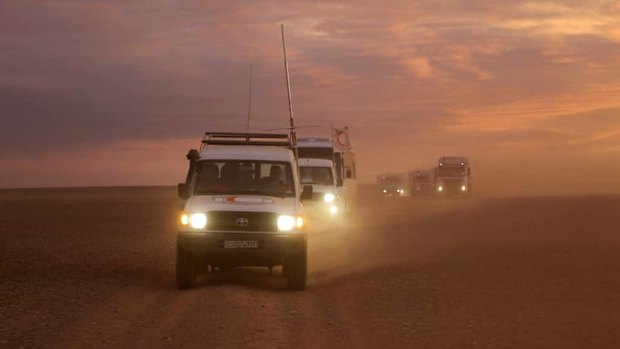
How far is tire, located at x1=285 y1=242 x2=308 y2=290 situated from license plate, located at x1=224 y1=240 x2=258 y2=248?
627 millimetres

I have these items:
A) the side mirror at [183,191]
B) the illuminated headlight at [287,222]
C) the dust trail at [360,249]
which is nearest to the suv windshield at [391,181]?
the dust trail at [360,249]

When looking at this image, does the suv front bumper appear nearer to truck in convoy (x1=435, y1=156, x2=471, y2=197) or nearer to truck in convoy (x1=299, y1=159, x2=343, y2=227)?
truck in convoy (x1=299, y1=159, x2=343, y2=227)

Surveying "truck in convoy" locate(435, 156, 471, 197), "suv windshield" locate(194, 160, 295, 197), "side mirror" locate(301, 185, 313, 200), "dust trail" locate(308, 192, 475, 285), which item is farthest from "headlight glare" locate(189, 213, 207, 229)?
"truck in convoy" locate(435, 156, 471, 197)

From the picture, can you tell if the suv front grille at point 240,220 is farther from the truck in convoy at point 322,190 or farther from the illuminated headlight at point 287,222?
the truck in convoy at point 322,190

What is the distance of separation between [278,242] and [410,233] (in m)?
16.5

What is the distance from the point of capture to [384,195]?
282 feet

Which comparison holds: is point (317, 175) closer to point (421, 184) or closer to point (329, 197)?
point (329, 197)

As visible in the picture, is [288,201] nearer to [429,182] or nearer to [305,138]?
[305,138]

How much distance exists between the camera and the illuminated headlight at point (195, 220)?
1430 centimetres

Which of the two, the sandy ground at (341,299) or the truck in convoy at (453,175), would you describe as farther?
the truck in convoy at (453,175)

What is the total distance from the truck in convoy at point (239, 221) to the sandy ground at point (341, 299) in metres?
0.53

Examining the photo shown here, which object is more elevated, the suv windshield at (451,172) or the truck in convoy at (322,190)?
the suv windshield at (451,172)

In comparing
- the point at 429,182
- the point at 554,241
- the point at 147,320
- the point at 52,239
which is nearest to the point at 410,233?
the point at 554,241

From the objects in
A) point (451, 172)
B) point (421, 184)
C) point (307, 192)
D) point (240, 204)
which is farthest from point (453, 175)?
point (240, 204)
